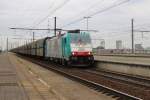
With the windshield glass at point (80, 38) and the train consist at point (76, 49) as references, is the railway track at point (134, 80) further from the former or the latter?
the windshield glass at point (80, 38)

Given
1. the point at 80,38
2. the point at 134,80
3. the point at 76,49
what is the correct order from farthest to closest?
the point at 80,38, the point at 76,49, the point at 134,80

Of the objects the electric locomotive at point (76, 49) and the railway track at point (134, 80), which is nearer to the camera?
the railway track at point (134, 80)

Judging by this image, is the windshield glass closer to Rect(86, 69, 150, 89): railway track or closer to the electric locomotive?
the electric locomotive

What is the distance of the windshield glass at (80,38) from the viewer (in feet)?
107

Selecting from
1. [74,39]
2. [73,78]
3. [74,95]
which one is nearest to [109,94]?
[74,95]

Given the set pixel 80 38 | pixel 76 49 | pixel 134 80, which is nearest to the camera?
pixel 134 80

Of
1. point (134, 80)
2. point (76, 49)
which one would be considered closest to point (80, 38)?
point (76, 49)

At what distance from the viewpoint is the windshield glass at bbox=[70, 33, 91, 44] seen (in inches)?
1280

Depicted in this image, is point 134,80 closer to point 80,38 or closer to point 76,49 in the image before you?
point 76,49

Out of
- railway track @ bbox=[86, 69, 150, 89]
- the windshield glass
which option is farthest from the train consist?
railway track @ bbox=[86, 69, 150, 89]

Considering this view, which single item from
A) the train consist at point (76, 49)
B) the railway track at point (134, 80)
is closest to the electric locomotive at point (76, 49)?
the train consist at point (76, 49)

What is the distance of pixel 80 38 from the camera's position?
32906 millimetres

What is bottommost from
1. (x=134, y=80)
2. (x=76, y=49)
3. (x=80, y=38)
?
(x=134, y=80)

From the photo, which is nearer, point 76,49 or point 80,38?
point 76,49
